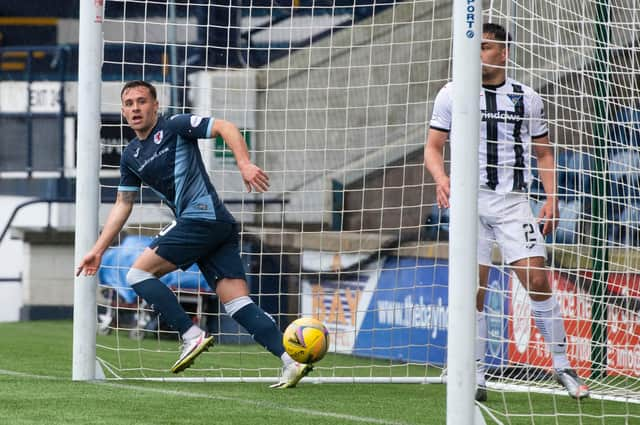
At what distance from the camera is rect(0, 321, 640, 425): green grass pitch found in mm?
5797

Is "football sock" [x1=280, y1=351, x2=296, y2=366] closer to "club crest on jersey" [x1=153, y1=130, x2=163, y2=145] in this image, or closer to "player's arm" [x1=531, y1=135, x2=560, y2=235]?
"club crest on jersey" [x1=153, y1=130, x2=163, y2=145]

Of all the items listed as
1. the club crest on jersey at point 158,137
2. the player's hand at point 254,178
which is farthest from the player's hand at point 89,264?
the player's hand at point 254,178

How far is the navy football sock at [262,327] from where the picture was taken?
283 inches

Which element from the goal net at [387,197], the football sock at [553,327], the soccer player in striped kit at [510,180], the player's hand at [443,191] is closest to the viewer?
the player's hand at [443,191]

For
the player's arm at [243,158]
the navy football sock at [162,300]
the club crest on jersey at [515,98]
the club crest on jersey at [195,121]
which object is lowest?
the navy football sock at [162,300]

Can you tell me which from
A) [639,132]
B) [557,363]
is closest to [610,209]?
[639,132]

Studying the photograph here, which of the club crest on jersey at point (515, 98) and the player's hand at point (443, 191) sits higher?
the club crest on jersey at point (515, 98)

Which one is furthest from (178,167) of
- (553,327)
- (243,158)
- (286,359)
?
(553,327)

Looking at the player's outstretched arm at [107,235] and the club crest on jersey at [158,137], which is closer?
the player's outstretched arm at [107,235]

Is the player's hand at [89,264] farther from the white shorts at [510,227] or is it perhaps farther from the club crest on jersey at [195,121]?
the white shorts at [510,227]

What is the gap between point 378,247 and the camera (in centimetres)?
1042

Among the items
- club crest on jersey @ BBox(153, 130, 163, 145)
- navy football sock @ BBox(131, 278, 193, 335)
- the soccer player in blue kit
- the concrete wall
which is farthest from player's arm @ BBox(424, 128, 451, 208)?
the concrete wall

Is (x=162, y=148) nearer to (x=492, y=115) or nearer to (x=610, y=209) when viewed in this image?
(x=492, y=115)

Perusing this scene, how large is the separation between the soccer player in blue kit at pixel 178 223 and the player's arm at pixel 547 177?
60.4 inches
